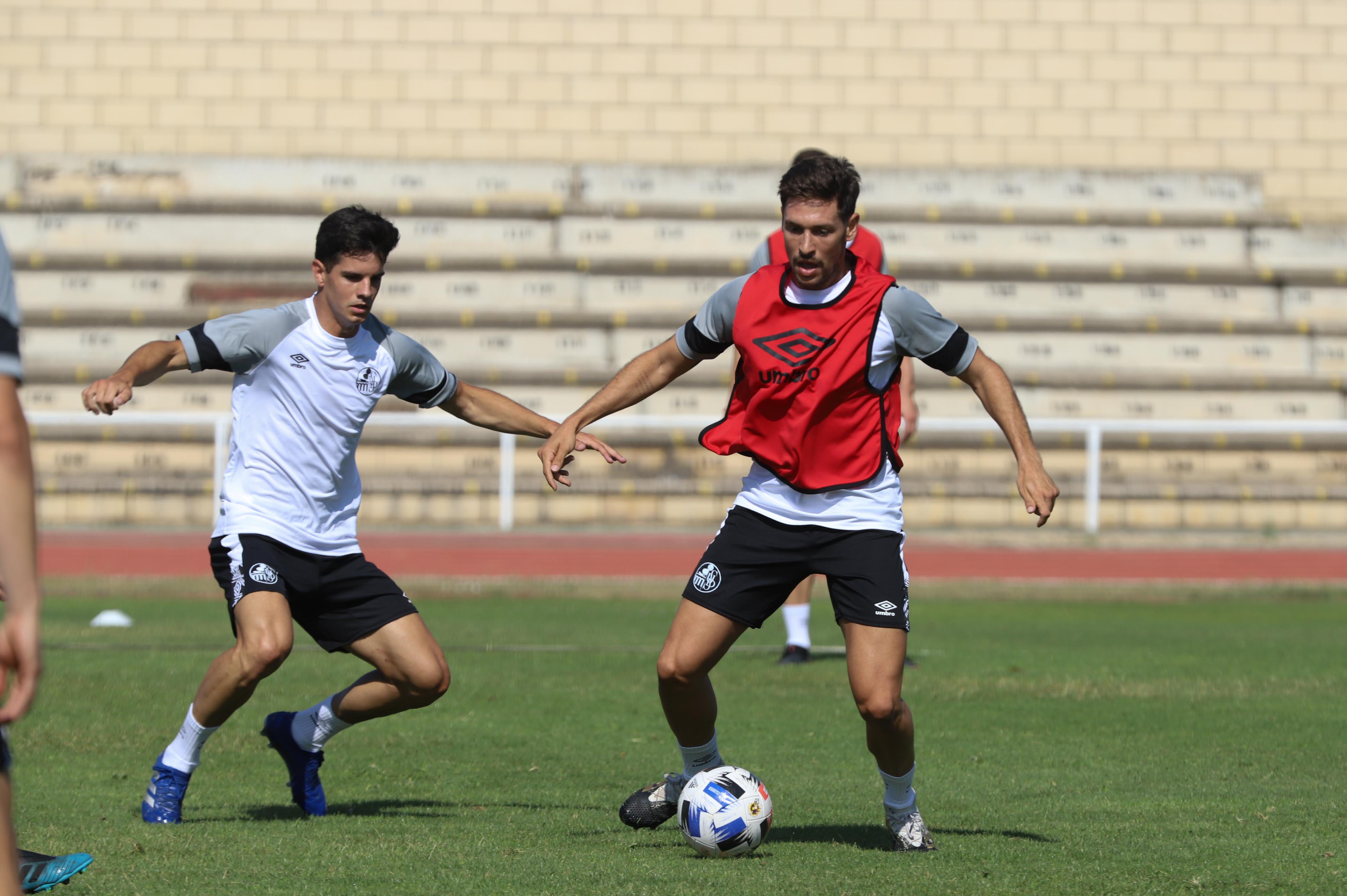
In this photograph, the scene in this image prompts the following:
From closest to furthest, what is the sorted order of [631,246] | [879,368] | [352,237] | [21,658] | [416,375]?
1. [21,658]
2. [879,368]
3. [352,237]
4. [416,375]
5. [631,246]

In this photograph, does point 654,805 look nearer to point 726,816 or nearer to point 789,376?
point 726,816

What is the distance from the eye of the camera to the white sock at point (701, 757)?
5.65 meters

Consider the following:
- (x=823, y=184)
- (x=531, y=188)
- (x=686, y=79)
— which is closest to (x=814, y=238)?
(x=823, y=184)

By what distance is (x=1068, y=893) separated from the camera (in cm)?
A: 457

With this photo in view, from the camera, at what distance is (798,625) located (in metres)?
9.84

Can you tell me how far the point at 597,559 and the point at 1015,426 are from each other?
1007 centimetres

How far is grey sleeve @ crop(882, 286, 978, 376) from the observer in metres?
5.39

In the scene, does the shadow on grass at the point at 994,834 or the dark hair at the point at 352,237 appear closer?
the shadow on grass at the point at 994,834

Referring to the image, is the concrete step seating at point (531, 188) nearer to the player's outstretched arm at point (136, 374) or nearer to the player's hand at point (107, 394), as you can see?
the player's outstretched arm at point (136, 374)

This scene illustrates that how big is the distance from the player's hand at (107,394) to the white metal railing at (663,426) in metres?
9.40

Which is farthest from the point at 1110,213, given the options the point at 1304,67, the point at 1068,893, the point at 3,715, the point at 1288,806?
the point at 3,715

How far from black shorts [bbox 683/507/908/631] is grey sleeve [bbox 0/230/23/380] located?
2844mm

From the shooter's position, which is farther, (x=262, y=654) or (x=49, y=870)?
(x=262, y=654)

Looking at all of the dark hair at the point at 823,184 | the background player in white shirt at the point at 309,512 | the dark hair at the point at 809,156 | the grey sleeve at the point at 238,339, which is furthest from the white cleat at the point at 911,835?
the grey sleeve at the point at 238,339
